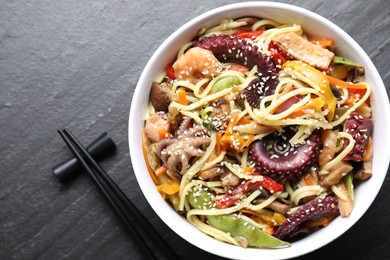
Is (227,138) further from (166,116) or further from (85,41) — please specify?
(85,41)

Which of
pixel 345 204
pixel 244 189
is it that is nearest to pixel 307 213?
pixel 345 204

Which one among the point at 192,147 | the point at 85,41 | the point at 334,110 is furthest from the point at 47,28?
the point at 334,110

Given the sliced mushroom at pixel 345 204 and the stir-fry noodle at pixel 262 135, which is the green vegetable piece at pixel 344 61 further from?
the sliced mushroom at pixel 345 204

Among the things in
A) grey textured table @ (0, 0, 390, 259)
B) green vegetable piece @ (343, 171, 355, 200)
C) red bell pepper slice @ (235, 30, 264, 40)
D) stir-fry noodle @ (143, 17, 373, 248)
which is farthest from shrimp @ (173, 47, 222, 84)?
green vegetable piece @ (343, 171, 355, 200)

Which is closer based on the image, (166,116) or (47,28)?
(166,116)

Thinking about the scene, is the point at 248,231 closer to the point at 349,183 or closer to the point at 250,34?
the point at 349,183

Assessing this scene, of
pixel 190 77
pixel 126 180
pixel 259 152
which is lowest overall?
pixel 126 180
